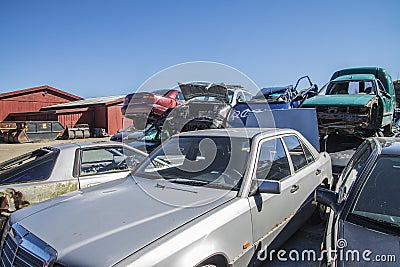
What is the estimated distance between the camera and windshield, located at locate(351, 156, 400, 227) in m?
2.13

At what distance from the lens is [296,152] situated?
3.71 meters

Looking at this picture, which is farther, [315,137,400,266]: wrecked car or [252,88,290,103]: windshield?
[252,88,290,103]: windshield

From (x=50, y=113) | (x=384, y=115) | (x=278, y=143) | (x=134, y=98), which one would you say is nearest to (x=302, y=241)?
(x=278, y=143)

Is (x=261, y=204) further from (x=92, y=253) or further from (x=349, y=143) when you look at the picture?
(x=349, y=143)

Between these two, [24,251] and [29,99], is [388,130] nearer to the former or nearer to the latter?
[24,251]

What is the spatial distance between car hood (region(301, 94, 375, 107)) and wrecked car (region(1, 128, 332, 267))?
400cm

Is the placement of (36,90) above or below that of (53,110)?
above

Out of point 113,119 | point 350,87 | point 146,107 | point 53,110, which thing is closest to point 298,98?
point 350,87

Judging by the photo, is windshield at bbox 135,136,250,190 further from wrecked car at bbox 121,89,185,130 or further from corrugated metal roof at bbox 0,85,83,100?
corrugated metal roof at bbox 0,85,83,100

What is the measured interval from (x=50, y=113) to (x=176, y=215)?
21.7 m

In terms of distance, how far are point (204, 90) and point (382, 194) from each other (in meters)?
5.96

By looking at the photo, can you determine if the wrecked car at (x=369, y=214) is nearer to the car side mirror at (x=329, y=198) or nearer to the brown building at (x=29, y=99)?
the car side mirror at (x=329, y=198)

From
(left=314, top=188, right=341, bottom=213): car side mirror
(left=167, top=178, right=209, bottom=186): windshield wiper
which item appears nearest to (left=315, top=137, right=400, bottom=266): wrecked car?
(left=314, top=188, right=341, bottom=213): car side mirror

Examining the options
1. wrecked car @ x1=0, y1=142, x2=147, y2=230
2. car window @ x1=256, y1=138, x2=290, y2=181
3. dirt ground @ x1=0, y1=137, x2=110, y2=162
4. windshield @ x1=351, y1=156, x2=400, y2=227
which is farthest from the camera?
dirt ground @ x1=0, y1=137, x2=110, y2=162
